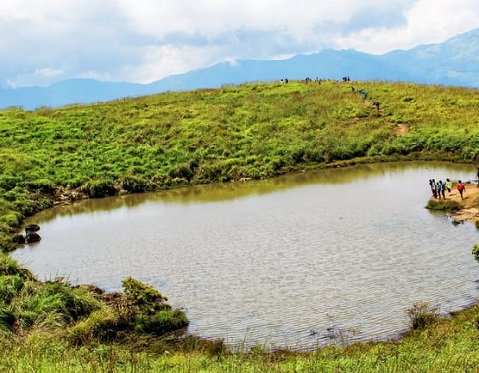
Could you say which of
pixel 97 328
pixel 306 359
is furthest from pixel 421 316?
pixel 97 328

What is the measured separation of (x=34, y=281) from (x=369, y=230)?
16079mm

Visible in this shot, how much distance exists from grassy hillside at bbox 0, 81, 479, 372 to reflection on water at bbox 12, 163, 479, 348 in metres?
A: 2.90

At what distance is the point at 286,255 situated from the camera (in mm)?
25516

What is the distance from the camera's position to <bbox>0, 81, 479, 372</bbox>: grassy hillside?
20484 mm

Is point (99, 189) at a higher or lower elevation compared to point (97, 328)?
higher

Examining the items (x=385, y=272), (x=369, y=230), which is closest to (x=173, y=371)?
(x=385, y=272)

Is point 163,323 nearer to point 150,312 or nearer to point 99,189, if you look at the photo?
point 150,312

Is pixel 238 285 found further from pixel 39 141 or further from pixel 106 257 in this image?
pixel 39 141

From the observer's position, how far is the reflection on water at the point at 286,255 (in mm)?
18734

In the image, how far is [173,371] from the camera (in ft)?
36.3

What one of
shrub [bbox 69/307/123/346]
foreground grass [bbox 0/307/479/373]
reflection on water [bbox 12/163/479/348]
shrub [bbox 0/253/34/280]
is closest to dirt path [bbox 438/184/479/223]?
reflection on water [bbox 12/163/479/348]

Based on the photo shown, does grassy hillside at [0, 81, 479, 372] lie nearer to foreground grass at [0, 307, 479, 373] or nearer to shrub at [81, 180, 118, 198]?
shrub at [81, 180, 118, 198]

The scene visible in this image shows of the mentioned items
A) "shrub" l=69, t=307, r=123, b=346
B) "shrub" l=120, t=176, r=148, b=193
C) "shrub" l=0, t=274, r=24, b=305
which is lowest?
"shrub" l=69, t=307, r=123, b=346

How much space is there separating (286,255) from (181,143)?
38.0 m
